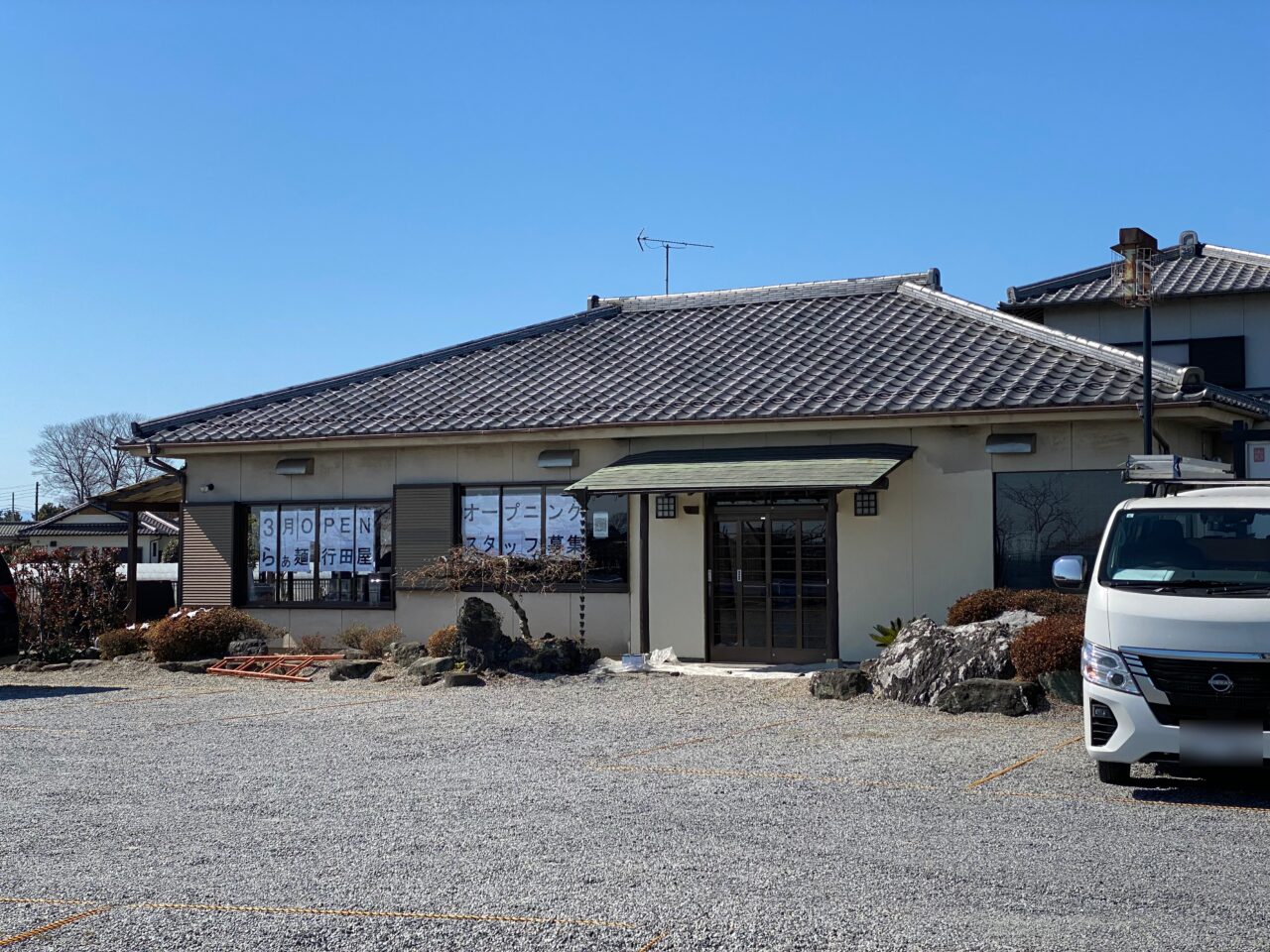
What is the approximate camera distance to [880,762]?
9.09 meters

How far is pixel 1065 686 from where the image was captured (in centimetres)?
1134

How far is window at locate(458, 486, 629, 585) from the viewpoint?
677 inches

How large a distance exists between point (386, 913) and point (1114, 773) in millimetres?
4865

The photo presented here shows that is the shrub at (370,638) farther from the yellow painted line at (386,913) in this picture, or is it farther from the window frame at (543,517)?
the yellow painted line at (386,913)

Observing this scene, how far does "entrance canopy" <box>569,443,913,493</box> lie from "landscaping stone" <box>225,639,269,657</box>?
498cm

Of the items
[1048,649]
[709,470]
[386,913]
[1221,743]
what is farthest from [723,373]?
[386,913]

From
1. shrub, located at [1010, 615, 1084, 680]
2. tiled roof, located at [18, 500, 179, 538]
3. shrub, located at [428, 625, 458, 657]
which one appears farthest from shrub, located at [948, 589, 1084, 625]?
tiled roof, located at [18, 500, 179, 538]

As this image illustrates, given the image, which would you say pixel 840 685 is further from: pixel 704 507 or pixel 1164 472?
pixel 704 507

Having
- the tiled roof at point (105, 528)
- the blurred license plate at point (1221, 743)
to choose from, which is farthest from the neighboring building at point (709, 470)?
the tiled roof at point (105, 528)

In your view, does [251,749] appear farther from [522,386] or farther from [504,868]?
[522,386]

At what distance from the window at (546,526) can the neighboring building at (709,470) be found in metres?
0.03

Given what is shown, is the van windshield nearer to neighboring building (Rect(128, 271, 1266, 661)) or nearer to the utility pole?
the utility pole

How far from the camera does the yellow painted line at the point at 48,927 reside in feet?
16.2

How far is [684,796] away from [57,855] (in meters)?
3.49
